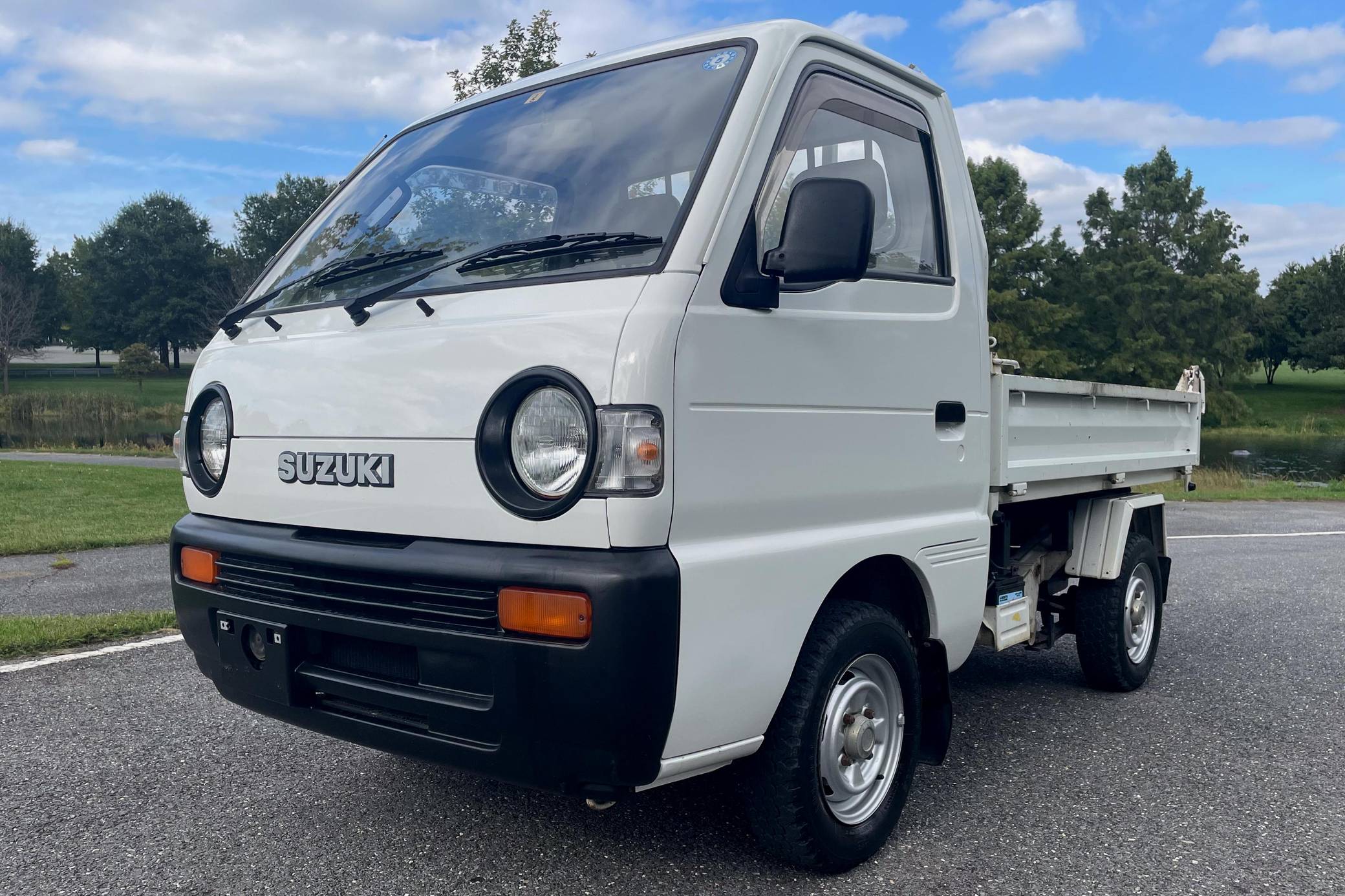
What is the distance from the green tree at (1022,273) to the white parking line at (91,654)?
4761 centimetres

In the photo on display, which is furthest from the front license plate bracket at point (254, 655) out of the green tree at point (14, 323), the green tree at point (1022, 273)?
the green tree at point (14, 323)

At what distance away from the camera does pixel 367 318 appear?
283cm

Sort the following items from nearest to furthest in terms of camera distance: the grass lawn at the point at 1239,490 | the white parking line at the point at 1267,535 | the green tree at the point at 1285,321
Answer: the white parking line at the point at 1267,535 → the grass lawn at the point at 1239,490 → the green tree at the point at 1285,321

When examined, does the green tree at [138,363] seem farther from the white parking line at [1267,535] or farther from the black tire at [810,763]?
the black tire at [810,763]

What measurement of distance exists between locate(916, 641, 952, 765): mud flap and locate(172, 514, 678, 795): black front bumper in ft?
4.31

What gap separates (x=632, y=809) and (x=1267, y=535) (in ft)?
35.0

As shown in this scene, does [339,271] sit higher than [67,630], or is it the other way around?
[339,271]

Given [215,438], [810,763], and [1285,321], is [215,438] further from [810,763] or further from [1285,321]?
[1285,321]

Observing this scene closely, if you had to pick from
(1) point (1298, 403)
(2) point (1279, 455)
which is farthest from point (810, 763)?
(1) point (1298, 403)

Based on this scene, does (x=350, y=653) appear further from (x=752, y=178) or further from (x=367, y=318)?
(x=752, y=178)

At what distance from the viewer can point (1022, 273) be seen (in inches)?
2185

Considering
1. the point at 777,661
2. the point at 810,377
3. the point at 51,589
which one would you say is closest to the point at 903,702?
the point at 777,661

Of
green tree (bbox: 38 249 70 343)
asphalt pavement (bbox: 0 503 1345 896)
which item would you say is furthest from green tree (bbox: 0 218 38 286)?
asphalt pavement (bbox: 0 503 1345 896)

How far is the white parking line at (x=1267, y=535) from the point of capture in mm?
11445
